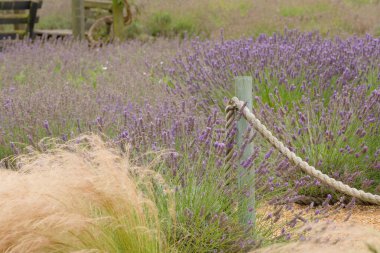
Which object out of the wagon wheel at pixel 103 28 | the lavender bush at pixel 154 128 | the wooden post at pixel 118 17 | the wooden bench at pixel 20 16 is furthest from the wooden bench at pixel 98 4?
the lavender bush at pixel 154 128

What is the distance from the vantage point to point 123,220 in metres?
3.07

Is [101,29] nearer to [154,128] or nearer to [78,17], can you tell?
[78,17]

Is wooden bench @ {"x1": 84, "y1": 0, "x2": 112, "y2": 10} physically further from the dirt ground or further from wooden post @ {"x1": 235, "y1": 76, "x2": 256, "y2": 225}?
the dirt ground

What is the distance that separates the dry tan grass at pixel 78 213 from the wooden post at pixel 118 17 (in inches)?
394

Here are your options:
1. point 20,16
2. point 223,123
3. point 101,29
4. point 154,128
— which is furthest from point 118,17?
point 154,128

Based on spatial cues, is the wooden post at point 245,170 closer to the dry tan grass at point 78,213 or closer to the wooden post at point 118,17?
the dry tan grass at point 78,213

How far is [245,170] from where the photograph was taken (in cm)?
351

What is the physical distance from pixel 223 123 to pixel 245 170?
1.23m

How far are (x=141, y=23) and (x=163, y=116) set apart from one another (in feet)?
40.5

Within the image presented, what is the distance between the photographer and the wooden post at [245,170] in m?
3.39

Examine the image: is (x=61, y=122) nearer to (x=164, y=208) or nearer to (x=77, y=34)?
(x=164, y=208)

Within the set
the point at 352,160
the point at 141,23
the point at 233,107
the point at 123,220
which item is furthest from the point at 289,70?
the point at 141,23

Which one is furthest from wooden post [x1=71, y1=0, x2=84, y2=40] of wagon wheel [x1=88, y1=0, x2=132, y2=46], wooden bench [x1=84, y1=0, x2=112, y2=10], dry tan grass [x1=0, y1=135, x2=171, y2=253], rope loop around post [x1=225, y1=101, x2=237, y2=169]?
dry tan grass [x1=0, y1=135, x2=171, y2=253]

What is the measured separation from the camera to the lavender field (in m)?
3.38
